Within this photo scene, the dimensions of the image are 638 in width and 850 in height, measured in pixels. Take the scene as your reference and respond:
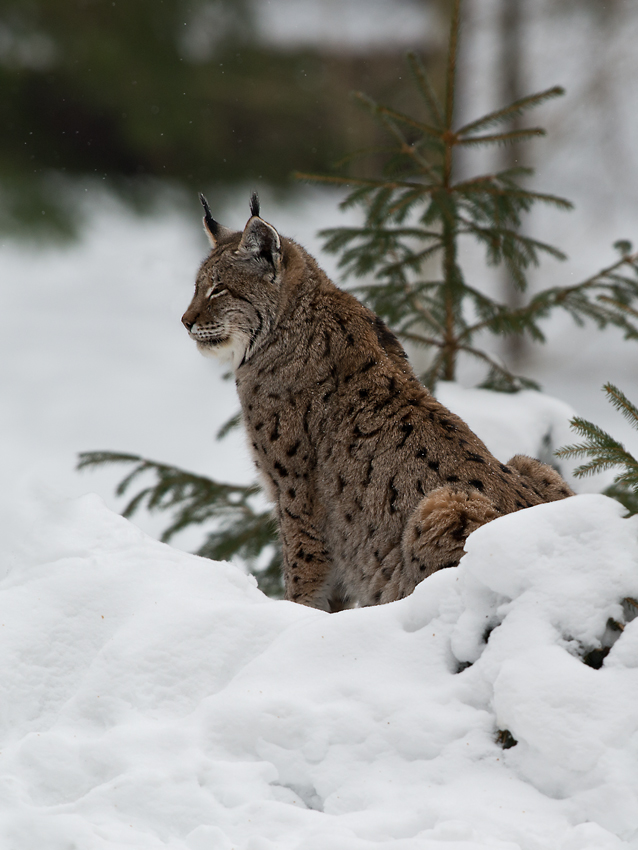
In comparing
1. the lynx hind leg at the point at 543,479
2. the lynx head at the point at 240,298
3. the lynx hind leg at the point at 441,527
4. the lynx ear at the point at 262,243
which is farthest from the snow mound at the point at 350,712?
the lynx ear at the point at 262,243

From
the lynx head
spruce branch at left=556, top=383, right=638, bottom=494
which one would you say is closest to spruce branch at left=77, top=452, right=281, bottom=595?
the lynx head

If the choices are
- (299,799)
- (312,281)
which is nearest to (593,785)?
(299,799)

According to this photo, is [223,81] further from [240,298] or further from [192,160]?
[240,298]

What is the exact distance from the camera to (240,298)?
13.5 ft

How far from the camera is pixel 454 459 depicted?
349 cm

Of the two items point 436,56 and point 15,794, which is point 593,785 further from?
point 436,56

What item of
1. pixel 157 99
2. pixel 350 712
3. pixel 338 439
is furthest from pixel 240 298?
pixel 157 99

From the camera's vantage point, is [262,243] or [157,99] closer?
[262,243]

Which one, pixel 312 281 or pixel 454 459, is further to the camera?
pixel 312 281

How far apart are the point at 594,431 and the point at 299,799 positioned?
51.4 inches

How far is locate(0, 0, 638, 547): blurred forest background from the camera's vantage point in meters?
9.55

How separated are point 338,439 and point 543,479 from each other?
0.97 metres

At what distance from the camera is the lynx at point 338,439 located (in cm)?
343

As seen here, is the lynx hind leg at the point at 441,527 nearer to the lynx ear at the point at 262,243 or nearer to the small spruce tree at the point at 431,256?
the lynx ear at the point at 262,243
